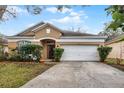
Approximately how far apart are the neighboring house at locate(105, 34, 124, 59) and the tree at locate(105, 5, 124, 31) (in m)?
2.31

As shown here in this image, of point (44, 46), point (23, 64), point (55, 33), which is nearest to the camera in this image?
point (23, 64)

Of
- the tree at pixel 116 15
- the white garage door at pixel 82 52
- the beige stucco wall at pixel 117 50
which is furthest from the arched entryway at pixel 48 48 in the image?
the tree at pixel 116 15

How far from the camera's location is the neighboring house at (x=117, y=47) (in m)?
15.0

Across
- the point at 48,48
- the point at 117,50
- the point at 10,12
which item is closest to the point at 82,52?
the point at 48,48

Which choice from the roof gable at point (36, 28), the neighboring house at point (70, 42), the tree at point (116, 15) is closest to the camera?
the tree at point (116, 15)

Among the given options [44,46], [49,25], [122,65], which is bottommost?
[122,65]

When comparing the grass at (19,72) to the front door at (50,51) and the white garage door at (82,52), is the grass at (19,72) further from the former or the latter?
the white garage door at (82,52)

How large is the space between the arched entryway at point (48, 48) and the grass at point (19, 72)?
557mm

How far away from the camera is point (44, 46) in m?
14.7

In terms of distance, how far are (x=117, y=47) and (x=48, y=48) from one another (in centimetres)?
364

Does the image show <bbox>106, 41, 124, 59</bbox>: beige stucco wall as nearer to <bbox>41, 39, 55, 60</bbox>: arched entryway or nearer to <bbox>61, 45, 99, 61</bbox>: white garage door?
<bbox>61, 45, 99, 61</bbox>: white garage door
